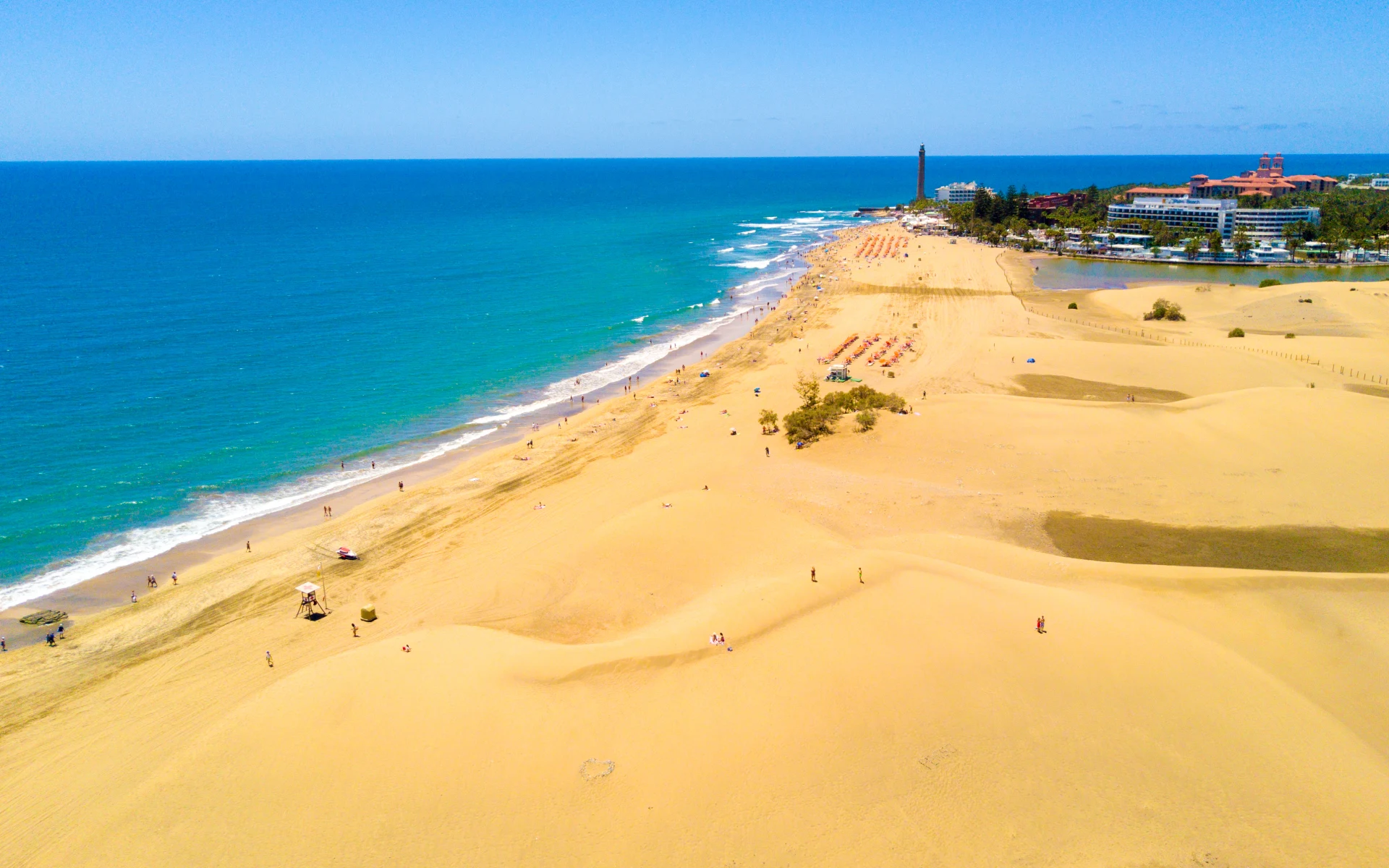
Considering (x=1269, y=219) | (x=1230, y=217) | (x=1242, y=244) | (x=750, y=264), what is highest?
(x=1230, y=217)

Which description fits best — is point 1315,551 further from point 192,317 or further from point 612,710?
point 192,317

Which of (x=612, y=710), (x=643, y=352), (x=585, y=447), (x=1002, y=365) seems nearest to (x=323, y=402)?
(x=585, y=447)

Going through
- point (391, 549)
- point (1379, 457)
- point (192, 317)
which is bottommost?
point (391, 549)

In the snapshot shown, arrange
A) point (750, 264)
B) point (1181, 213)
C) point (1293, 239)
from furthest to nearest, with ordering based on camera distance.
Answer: point (1181, 213)
point (750, 264)
point (1293, 239)

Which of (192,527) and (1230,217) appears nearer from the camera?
(192,527)

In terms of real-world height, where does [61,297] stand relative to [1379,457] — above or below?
above

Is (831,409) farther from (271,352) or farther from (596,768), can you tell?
(271,352)

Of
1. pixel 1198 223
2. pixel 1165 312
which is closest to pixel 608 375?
pixel 1165 312

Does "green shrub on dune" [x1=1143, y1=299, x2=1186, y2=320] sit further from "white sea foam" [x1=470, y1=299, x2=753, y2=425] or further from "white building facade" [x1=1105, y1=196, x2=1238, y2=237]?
"white building facade" [x1=1105, y1=196, x2=1238, y2=237]
